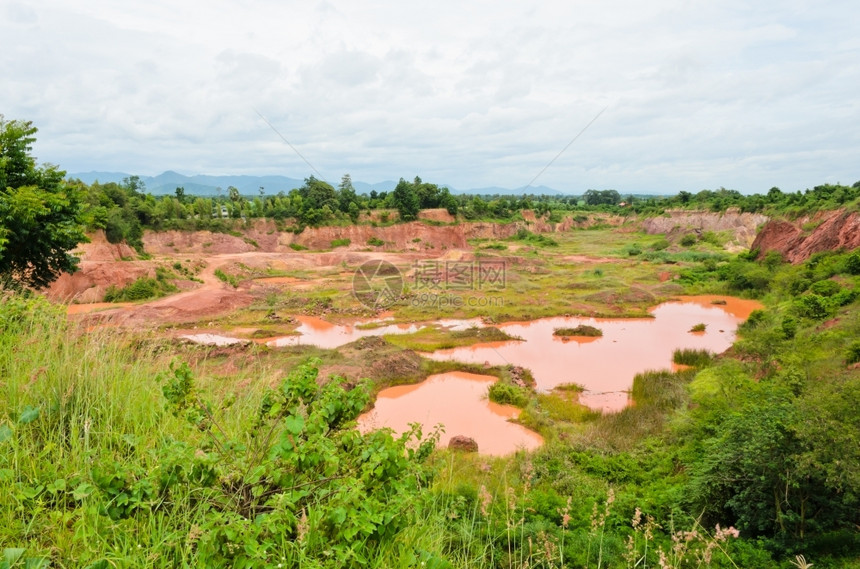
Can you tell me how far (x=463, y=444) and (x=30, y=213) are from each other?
11.9 m

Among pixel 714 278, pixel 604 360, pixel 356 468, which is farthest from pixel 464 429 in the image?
pixel 714 278

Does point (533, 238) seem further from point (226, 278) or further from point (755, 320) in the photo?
point (755, 320)

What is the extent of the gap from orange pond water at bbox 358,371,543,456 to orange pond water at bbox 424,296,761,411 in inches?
95.8

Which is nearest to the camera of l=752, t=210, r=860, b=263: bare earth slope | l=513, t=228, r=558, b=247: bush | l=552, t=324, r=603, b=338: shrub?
l=552, t=324, r=603, b=338: shrub

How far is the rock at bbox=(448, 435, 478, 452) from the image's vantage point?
11562 millimetres

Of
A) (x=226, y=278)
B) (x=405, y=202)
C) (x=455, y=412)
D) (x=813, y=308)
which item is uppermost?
(x=405, y=202)

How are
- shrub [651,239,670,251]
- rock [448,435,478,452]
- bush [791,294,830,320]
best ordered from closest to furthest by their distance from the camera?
1. rock [448,435,478,452]
2. bush [791,294,830,320]
3. shrub [651,239,670,251]

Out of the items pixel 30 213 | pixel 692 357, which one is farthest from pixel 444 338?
pixel 30 213

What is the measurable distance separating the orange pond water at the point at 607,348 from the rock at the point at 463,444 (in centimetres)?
509

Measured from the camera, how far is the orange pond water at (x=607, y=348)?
17.0 meters

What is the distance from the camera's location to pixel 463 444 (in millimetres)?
11695

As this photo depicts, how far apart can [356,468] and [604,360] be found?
18.2 m

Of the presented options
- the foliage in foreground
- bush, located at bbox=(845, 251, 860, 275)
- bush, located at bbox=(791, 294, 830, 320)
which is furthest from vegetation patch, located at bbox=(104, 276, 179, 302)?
bush, located at bbox=(845, 251, 860, 275)

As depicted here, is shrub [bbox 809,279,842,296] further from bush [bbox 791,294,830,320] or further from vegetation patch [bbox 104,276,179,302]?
vegetation patch [bbox 104,276,179,302]
